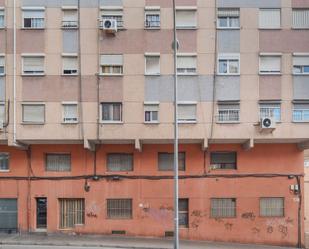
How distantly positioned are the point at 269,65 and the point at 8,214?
602 inches

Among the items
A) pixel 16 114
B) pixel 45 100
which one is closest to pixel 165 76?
pixel 45 100

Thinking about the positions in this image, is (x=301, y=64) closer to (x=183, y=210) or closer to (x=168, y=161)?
(x=168, y=161)

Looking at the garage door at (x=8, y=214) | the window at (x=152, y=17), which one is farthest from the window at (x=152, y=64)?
the garage door at (x=8, y=214)

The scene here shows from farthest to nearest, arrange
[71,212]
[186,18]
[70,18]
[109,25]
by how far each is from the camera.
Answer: [71,212] < [186,18] < [70,18] < [109,25]

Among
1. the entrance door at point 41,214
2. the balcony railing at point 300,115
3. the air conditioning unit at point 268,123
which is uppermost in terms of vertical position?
the balcony railing at point 300,115

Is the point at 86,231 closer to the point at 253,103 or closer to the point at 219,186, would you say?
the point at 219,186

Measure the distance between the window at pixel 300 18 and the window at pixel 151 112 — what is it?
26.5 ft

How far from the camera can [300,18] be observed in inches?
846

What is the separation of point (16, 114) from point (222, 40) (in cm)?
1076

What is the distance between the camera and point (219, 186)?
22000mm

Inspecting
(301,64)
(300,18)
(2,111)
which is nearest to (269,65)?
Answer: (301,64)

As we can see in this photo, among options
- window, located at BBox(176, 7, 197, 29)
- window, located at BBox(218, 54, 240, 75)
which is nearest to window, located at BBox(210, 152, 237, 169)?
window, located at BBox(218, 54, 240, 75)

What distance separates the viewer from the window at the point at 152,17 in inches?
838

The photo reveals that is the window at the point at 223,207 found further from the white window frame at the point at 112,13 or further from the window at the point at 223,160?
the white window frame at the point at 112,13
